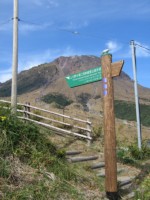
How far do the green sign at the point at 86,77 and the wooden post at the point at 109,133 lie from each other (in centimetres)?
146

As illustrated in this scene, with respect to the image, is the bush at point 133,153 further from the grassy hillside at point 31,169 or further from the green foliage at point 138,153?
the grassy hillside at point 31,169

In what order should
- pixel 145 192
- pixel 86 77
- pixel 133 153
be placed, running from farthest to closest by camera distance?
1. pixel 133 153
2. pixel 86 77
3. pixel 145 192

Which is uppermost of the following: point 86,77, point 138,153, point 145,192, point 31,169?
Result: point 86,77

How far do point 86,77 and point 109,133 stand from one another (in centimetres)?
273

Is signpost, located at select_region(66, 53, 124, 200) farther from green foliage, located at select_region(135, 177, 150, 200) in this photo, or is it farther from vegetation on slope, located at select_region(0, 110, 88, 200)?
vegetation on slope, located at select_region(0, 110, 88, 200)

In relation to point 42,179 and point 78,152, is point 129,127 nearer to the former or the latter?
point 78,152

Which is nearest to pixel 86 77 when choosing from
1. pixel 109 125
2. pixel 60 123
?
pixel 109 125

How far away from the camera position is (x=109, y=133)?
21.5 feet

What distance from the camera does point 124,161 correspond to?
9922 mm

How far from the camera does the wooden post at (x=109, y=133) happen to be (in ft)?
21.0

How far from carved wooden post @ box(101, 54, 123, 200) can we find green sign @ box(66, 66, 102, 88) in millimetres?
1467

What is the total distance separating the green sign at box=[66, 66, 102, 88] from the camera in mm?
8430

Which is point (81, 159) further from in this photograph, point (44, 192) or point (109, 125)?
point (44, 192)

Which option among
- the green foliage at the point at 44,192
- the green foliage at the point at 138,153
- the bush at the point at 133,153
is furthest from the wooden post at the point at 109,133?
the green foliage at the point at 138,153
